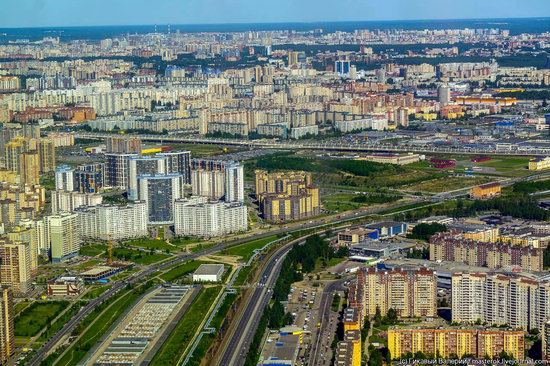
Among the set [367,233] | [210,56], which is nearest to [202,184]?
[367,233]

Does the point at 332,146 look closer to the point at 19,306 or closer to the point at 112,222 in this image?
the point at 112,222

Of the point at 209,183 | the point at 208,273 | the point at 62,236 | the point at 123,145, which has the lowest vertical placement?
the point at 208,273

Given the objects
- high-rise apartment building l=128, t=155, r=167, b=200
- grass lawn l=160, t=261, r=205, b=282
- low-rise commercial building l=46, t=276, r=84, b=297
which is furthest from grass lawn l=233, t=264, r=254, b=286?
high-rise apartment building l=128, t=155, r=167, b=200

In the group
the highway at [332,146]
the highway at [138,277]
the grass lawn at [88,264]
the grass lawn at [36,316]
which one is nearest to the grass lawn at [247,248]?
the highway at [138,277]

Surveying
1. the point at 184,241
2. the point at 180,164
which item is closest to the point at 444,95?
the point at 180,164

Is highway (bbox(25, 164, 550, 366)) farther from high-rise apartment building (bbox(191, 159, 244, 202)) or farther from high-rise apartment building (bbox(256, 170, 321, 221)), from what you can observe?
high-rise apartment building (bbox(191, 159, 244, 202))

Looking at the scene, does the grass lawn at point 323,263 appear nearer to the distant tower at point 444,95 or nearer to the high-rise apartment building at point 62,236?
the high-rise apartment building at point 62,236

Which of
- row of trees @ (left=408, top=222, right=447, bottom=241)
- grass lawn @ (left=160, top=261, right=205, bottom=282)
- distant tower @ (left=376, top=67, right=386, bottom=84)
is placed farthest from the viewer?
distant tower @ (left=376, top=67, right=386, bottom=84)
